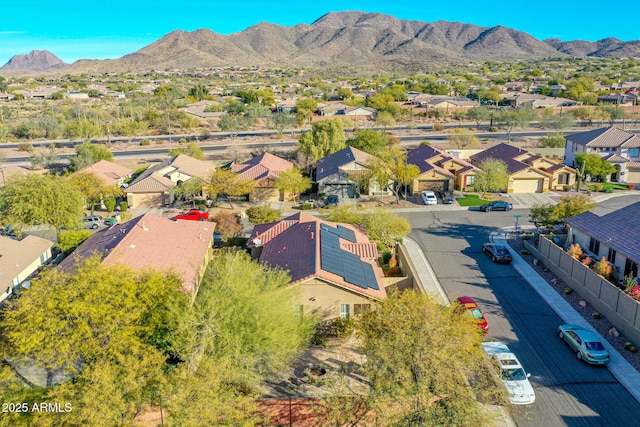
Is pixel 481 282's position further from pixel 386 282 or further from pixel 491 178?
pixel 491 178

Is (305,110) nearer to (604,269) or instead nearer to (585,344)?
(604,269)

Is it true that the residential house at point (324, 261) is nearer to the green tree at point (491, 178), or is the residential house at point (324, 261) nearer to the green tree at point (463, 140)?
the green tree at point (491, 178)

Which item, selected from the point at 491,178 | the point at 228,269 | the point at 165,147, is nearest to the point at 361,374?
the point at 228,269

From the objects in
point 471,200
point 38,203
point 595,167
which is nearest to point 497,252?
point 471,200

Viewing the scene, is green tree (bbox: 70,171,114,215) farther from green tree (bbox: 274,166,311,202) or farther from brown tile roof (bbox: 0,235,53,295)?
green tree (bbox: 274,166,311,202)

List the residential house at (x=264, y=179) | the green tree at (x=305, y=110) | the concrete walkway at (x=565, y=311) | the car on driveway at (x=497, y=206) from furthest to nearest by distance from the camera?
1. the green tree at (x=305, y=110)
2. the residential house at (x=264, y=179)
3. the car on driveway at (x=497, y=206)
4. the concrete walkway at (x=565, y=311)

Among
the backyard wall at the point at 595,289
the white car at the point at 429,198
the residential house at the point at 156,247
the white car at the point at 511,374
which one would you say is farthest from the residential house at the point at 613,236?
the residential house at the point at 156,247
